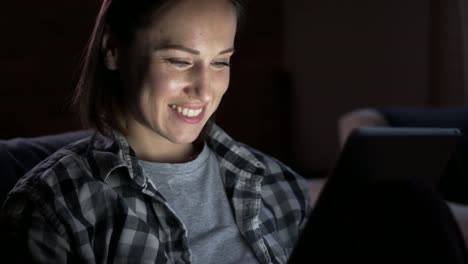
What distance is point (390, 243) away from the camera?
0.69 meters

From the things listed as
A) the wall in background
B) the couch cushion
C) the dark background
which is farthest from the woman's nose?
the wall in background

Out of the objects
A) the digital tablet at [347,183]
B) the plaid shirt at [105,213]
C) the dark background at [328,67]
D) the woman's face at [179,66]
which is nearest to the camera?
the digital tablet at [347,183]

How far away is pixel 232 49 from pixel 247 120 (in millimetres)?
2711

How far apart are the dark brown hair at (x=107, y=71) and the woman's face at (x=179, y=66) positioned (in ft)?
0.09

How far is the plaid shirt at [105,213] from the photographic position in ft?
3.51

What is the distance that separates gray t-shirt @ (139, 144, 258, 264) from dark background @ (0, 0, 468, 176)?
8.29ft

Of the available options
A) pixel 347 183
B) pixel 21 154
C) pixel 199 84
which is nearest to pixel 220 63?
pixel 199 84

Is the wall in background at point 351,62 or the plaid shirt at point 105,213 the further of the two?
the wall in background at point 351,62

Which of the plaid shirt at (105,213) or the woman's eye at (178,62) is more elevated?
the woman's eye at (178,62)

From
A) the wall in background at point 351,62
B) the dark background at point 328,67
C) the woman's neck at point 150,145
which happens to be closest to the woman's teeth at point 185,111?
the woman's neck at point 150,145

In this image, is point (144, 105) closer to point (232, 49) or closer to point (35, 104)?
point (232, 49)

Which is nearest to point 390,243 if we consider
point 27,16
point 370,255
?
point 370,255

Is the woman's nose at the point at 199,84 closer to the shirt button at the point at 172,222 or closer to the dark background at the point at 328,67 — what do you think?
the shirt button at the point at 172,222

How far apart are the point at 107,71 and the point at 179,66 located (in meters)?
0.20
